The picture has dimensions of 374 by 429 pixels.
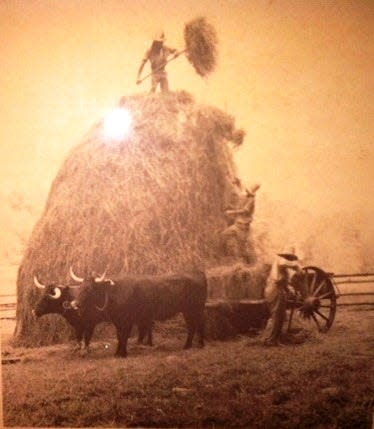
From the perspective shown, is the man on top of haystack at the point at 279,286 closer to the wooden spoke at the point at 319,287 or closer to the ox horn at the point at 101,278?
the wooden spoke at the point at 319,287

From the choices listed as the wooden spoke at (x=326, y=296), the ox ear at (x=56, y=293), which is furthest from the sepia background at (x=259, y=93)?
the ox ear at (x=56, y=293)

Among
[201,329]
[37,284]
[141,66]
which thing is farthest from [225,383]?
[141,66]

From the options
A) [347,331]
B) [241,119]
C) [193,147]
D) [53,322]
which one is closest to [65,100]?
[193,147]

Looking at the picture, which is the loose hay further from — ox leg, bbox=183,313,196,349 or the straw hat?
ox leg, bbox=183,313,196,349

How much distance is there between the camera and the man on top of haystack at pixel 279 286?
9.83 ft

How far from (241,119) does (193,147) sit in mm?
314

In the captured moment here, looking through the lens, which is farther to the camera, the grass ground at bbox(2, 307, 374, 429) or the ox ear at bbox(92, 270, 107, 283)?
the ox ear at bbox(92, 270, 107, 283)

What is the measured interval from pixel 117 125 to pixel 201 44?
66 centimetres

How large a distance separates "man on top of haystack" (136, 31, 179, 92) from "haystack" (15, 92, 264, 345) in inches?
3.0

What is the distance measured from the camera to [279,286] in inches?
119

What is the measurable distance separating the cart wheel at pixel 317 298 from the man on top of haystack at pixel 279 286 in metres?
0.06

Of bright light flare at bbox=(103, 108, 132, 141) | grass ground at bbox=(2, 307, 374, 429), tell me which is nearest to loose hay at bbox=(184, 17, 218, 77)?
bright light flare at bbox=(103, 108, 132, 141)

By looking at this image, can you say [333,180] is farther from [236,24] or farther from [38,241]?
[38,241]

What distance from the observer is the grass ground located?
9.62 feet
